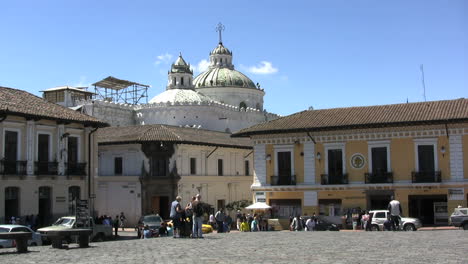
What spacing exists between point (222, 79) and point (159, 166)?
126 feet

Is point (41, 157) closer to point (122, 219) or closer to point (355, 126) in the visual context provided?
point (122, 219)

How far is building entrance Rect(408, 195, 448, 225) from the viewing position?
115ft

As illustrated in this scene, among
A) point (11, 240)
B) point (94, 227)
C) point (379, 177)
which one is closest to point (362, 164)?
point (379, 177)

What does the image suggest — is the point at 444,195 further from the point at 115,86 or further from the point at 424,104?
the point at 115,86

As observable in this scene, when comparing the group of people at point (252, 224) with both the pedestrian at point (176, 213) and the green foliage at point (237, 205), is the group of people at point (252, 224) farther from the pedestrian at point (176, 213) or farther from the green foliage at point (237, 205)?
the pedestrian at point (176, 213)

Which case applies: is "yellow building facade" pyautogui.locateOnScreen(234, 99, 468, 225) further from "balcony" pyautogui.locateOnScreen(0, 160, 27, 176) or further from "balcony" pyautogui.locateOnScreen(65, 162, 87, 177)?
"balcony" pyautogui.locateOnScreen(0, 160, 27, 176)

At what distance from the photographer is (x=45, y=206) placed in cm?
3566

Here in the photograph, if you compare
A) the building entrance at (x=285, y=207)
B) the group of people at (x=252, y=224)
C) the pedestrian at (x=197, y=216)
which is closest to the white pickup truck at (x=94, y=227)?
the group of people at (x=252, y=224)

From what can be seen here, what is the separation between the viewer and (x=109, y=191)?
4731cm

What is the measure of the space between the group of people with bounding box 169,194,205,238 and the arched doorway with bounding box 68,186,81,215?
16038mm

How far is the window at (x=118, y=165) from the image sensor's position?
47.3 m

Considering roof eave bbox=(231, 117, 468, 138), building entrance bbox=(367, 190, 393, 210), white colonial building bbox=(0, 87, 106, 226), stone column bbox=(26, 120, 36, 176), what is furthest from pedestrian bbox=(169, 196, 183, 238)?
building entrance bbox=(367, 190, 393, 210)

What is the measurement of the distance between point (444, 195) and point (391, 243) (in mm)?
17009

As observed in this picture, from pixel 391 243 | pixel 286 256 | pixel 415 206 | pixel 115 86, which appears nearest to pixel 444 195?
pixel 415 206
